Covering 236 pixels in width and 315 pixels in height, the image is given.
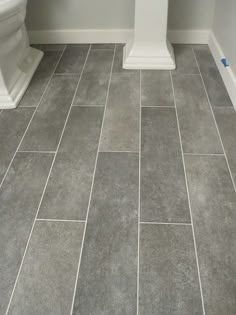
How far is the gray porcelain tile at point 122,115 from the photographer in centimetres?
136

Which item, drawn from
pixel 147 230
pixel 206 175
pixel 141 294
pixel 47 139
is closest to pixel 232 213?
pixel 206 175

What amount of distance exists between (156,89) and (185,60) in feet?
1.31

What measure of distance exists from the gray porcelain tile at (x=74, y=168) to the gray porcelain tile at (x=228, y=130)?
22.2 inches

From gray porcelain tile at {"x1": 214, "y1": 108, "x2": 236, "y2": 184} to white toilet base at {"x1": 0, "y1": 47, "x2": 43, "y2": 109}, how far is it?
3.42ft

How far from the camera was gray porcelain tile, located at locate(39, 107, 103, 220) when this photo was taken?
1.11m

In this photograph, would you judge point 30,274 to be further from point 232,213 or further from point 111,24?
point 111,24

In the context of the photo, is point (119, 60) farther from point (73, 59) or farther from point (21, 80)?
point (21, 80)

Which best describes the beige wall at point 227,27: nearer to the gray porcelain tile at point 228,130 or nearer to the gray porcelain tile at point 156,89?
the gray porcelain tile at point 228,130

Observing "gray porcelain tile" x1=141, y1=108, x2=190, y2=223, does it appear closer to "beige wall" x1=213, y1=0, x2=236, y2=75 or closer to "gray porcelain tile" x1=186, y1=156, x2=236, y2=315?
"gray porcelain tile" x1=186, y1=156, x2=236, y2=315

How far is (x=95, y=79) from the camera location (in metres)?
1.78

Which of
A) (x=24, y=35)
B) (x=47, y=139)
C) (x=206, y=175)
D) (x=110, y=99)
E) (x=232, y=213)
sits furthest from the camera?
(x=24, y=35)

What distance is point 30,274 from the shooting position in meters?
0.93

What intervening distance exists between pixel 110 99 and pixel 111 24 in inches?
29.5

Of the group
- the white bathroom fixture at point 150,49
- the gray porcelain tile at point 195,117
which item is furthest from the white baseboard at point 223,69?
the white bathroom fixture at point 150,49
